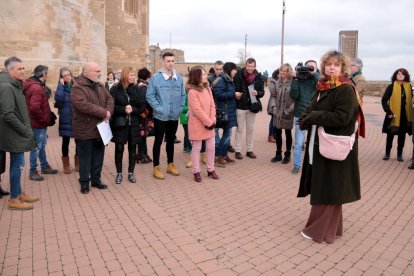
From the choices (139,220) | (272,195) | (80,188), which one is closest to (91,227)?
(139,220)

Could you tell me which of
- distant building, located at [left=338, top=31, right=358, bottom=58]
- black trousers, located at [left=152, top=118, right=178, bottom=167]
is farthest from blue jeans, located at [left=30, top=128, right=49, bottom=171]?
distant building, located at [left=338, top=31, right=358, bottom=58]

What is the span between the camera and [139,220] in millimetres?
4715

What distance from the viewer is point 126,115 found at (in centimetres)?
623

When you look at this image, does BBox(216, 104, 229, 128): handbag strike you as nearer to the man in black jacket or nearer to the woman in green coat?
the man in black jacket

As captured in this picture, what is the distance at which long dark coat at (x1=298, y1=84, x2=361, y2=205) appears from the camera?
149 inches

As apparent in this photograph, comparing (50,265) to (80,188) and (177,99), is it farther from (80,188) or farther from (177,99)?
(177,99)

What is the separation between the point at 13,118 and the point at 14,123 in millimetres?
65

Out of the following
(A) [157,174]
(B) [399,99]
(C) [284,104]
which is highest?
(B) [399,99]

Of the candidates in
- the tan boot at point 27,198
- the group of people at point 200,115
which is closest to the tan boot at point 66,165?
the group of people at point 200,115

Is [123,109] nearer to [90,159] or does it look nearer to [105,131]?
[105,131]

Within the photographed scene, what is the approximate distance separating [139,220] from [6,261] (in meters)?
1.52

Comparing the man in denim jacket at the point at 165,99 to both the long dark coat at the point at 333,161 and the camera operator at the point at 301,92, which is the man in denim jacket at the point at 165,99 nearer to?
the camera operator at the point at 301,92

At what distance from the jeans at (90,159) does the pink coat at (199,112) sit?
1.51m

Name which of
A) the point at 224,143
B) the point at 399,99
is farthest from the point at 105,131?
the point at 399,99
